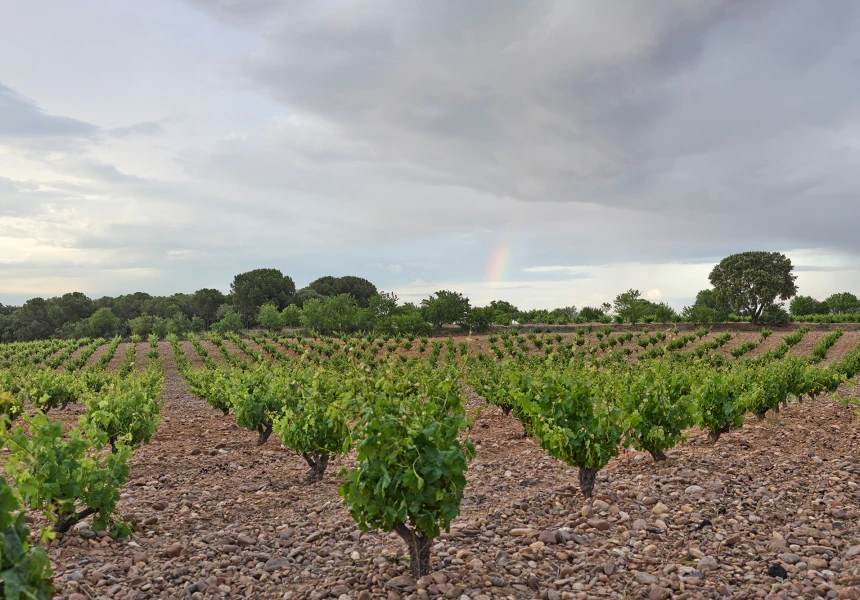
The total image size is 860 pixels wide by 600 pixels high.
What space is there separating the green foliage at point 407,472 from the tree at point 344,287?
106908mm

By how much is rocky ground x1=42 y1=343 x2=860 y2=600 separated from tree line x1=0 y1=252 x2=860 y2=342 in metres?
27.1

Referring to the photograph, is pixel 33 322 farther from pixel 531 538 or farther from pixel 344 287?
pixel 531 538

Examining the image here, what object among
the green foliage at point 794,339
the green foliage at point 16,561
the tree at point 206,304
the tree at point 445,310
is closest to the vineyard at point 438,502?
the green foliage at point 16,561

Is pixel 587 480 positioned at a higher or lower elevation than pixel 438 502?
lower

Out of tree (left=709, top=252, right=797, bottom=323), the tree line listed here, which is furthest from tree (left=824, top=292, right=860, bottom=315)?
tree (left=709, top=252, right=797, bottom=323)

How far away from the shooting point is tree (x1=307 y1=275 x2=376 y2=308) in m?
113

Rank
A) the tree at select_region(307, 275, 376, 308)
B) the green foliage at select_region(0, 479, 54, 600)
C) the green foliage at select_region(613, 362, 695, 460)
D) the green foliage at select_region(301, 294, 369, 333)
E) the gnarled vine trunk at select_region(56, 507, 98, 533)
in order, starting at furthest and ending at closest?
the tree at select_region(307, 275, 376, 308), the green foliage at select_region(301, 294, 369, 333), the green foliage at select_region(613, 362, 695, 460), the gnarled vine trunk at select_region(56, 507, 98, 533), the green foliage at select_region(0, 479, 54, 600)

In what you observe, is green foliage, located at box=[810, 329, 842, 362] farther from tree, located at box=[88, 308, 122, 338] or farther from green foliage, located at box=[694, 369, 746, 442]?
tree, located at box=[88, 308, 122, 338]

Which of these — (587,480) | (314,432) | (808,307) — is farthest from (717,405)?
(808,307)

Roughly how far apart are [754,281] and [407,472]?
2738 inches

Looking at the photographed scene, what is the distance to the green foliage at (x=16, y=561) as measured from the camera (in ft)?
11.3

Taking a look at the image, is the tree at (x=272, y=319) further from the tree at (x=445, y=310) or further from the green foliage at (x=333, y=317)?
the tree at (x=445, y=310)

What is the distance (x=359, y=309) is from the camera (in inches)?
2763

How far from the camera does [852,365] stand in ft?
88.0
